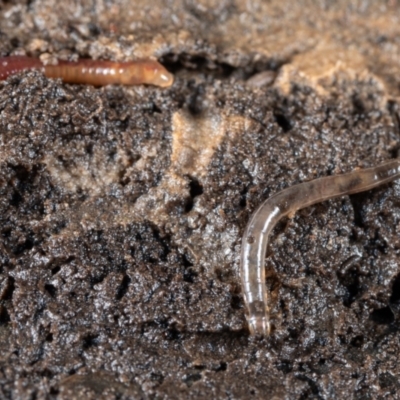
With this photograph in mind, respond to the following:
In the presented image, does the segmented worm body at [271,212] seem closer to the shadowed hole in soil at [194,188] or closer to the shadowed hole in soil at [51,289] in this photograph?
the shadowed hole in soil at [194,188]

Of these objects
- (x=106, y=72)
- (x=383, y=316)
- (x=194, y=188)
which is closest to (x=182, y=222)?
(x=194, y=188)

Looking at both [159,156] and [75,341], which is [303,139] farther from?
A: [75,341]

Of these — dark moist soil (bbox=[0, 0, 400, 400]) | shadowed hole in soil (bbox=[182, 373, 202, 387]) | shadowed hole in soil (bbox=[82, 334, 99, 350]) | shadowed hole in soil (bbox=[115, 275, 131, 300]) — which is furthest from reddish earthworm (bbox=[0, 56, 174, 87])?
shadowed hole in soil (bbox=[182, 373, 202, 387])

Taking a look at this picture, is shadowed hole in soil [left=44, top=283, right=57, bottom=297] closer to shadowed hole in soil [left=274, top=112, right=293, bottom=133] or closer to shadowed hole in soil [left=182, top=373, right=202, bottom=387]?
shadowed hole in soil [left=182, top=373, right=202, bottom=387]

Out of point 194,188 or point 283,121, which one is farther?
point 283,121

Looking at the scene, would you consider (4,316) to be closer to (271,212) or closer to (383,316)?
(271,212)

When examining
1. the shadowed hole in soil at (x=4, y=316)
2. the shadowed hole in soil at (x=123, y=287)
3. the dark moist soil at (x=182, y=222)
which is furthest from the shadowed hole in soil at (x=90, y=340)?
the shadowed hole in soil at (x=4, y=316)
